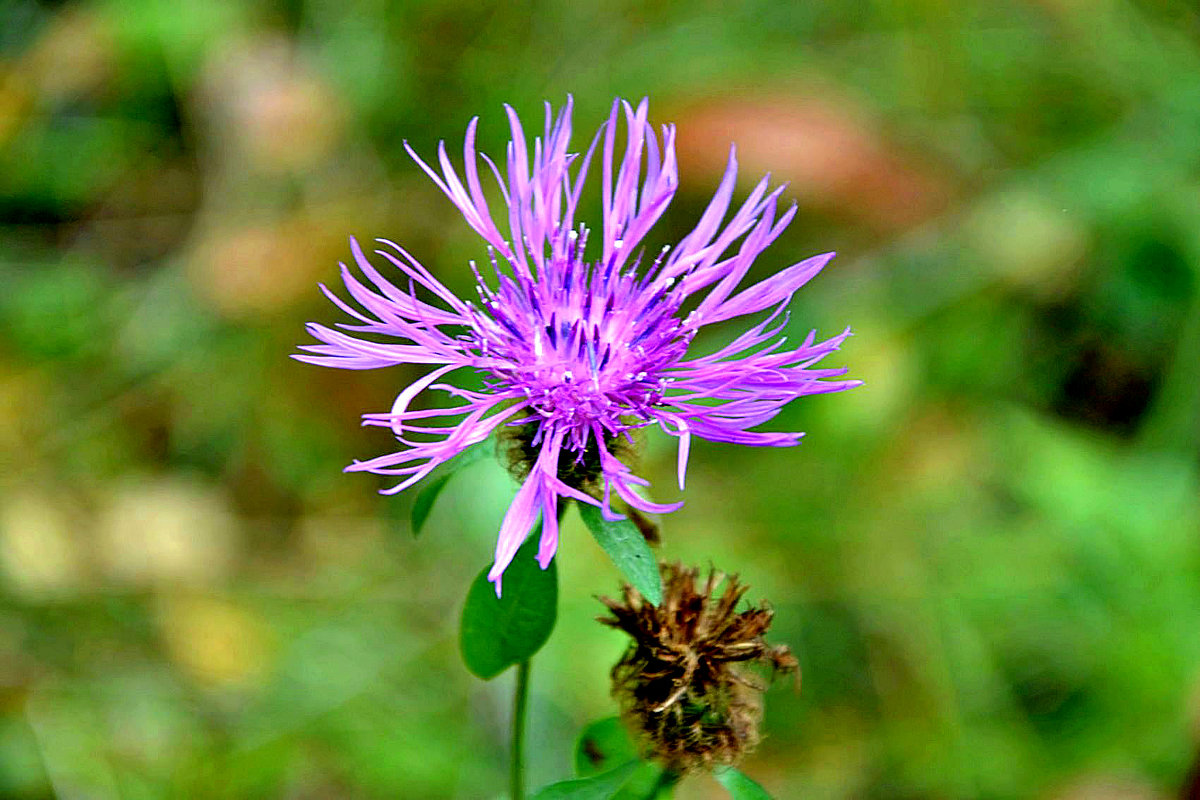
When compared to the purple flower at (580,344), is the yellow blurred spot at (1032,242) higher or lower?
higher

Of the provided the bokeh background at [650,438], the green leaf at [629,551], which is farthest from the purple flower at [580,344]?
the bokeh background at [650,438]

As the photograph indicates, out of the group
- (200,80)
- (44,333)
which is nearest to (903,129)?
(200,80)

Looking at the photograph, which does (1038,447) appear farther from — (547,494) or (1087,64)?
(547,494)

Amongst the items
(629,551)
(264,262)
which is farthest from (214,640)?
(629,551)

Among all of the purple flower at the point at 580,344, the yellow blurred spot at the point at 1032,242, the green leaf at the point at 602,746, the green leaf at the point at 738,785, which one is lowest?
the green leaf at the point at 738,785

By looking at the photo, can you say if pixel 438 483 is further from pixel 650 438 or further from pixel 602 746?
pixel 650 438

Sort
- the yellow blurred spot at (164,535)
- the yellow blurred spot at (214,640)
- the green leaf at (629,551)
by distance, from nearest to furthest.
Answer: the green leaf at (629,551) → the yellow blurred spot at (214,640) → the yellow blurred spot at (164,535)

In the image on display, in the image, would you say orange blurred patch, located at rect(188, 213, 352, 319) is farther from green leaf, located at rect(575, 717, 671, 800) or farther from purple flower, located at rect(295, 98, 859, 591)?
green leaf, located at rect(575, 717, 671, 800)

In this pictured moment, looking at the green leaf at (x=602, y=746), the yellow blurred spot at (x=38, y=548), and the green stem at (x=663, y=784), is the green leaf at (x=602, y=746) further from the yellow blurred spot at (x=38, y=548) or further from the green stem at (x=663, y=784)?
the yellow blurred spot at (x=38, y=548)
